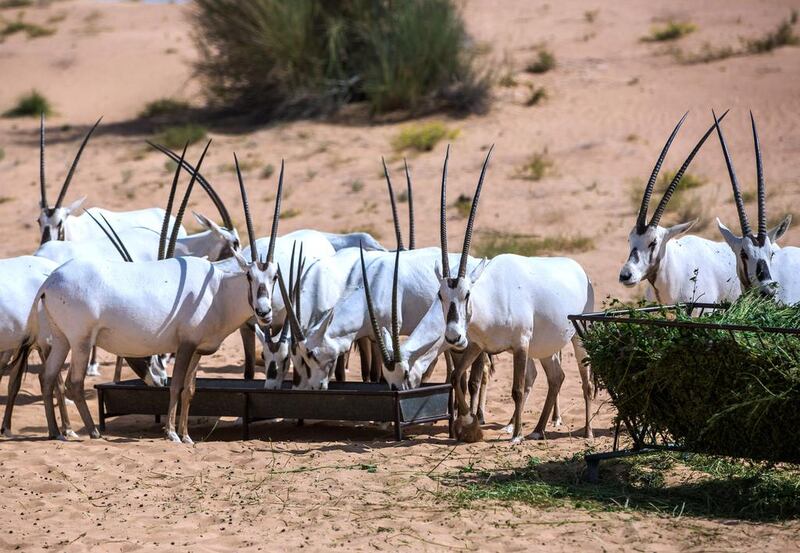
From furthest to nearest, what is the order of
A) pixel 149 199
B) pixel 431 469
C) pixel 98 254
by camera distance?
pixel 149 199, pixel 98 254, pixel 431 469

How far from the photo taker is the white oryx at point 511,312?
7.31 m

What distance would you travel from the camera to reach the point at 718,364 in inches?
217

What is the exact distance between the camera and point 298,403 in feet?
25.0

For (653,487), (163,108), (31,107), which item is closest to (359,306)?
(653,487)

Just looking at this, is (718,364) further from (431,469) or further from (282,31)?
(282,31)

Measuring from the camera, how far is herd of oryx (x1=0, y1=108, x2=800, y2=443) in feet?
24.7

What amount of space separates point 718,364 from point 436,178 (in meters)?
13.2

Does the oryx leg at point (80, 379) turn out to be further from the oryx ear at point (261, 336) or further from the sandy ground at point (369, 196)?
the oryx ear at point (261, 336)

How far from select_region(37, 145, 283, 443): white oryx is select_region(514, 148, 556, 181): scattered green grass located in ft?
35.5

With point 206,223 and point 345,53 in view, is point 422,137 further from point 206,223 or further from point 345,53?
point 206,223

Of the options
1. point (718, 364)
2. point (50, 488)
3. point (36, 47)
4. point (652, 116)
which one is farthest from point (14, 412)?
point (36, 47)

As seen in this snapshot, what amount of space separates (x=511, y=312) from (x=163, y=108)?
1998 centimetres

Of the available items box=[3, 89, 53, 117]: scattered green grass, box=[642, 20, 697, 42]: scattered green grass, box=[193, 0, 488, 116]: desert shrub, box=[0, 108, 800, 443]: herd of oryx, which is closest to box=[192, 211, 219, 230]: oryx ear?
box=[0, 108, 800, 443]: herd of oryx

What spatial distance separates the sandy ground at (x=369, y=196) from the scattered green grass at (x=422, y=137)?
246 millimetres
